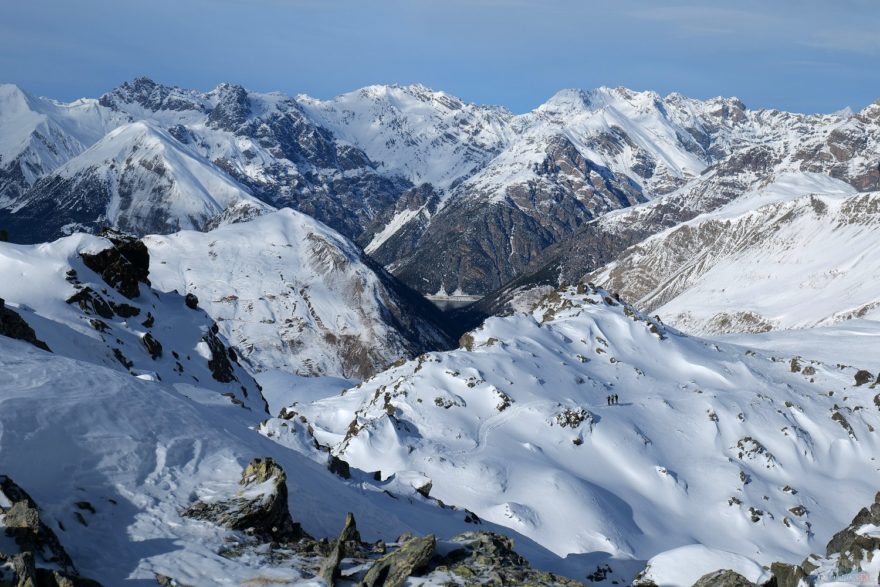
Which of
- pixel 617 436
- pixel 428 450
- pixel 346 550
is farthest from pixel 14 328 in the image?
pixel 617 436

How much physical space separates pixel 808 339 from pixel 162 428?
5076 inches

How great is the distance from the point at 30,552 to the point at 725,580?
17.4 meters

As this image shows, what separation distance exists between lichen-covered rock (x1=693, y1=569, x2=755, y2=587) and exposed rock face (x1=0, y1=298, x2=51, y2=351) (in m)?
31.1

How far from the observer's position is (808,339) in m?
132

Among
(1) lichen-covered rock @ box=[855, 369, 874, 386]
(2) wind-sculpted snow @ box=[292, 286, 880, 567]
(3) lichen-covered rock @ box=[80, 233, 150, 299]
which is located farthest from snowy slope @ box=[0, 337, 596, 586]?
(1) lichen-covered rock @ box=[855, 369, 874, 386]

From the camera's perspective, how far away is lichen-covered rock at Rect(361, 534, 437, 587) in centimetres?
1978

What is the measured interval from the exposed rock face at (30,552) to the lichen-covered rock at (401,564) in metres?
6.82

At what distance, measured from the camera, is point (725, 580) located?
20.3m

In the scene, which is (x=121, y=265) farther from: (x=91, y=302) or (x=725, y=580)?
(x=725, y=580)

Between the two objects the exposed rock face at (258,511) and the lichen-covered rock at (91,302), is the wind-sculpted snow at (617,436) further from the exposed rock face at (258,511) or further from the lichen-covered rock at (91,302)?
the lichen-covered rock at (91,302)

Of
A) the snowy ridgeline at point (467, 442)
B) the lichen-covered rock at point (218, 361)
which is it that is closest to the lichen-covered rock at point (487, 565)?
the snowy ridgeline at point (467, 442)

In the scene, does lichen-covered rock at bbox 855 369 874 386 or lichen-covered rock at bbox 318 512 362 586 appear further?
lichen-covered rock at bbox 855 369 874 386

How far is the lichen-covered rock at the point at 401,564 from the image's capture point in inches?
779

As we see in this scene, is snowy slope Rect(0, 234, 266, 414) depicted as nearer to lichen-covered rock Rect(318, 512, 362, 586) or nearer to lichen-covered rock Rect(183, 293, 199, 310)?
lichen-covered rock Rect(183, 293, 199, 310)
